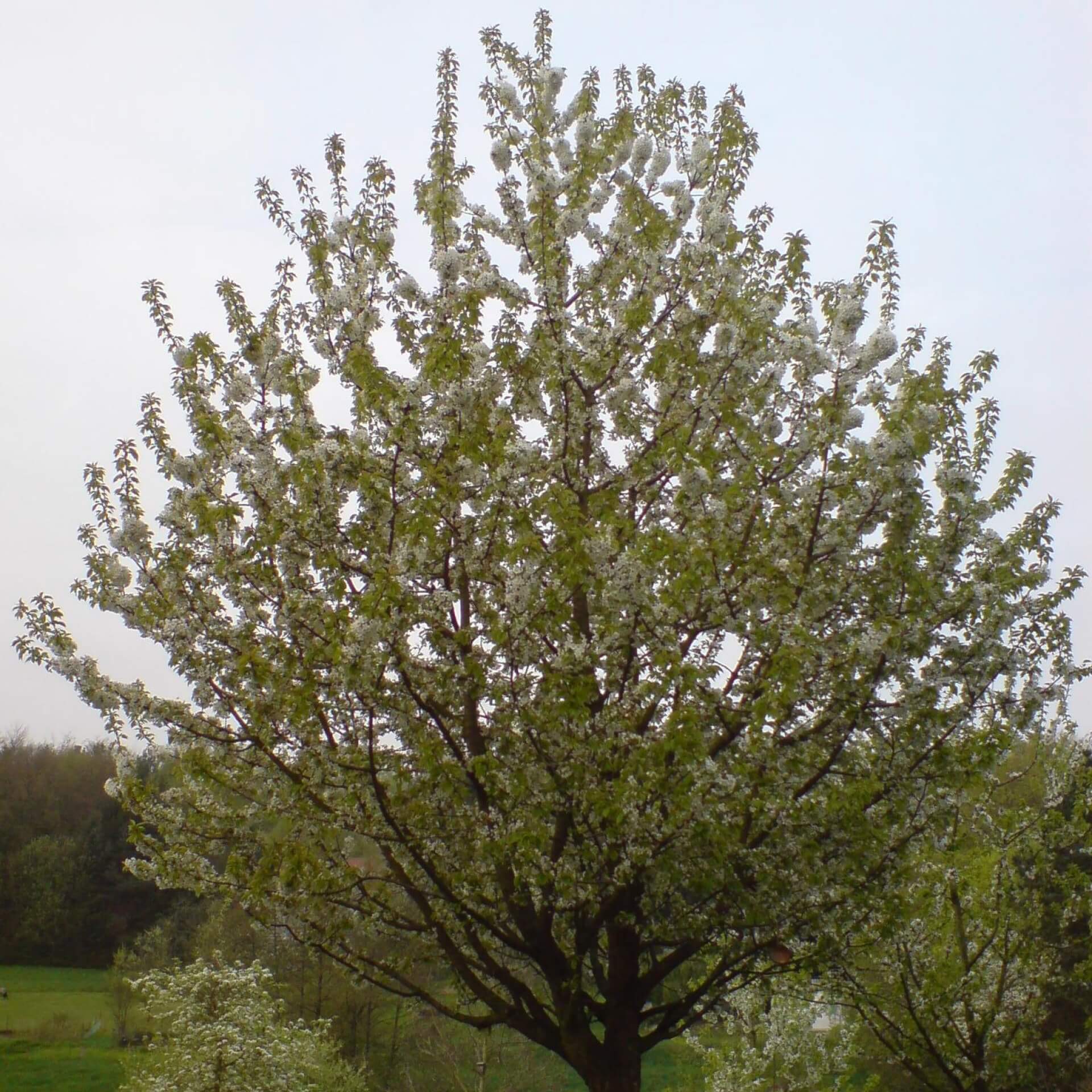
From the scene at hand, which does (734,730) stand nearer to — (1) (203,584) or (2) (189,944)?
(1) (203,584)

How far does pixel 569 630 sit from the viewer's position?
5734 mm

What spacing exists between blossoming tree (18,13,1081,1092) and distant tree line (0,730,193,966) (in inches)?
1676

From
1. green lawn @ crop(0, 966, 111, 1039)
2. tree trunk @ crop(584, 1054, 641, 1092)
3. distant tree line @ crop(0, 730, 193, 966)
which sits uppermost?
tree trunk @ crop(584, 1054, 641, 1092)

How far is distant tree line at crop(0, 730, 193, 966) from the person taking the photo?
43.6 meters

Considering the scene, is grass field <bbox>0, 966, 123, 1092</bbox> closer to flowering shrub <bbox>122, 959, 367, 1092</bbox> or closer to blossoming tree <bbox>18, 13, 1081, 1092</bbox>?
flowering shrub <bbox>122, 959, 367, 1092</bbox>

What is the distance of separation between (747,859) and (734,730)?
28.8 inches

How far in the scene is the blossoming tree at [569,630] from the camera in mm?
5199

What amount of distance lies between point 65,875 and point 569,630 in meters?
47.1

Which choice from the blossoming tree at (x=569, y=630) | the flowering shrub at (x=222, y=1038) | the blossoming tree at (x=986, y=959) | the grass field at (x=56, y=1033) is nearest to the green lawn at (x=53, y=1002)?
the grass field at (x=56, y=1033)

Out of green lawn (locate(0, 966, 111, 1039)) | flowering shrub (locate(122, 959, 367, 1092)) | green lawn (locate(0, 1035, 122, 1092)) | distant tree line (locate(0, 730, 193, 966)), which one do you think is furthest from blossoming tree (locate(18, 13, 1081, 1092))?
distant tree line (locate(0, 730, 193, 966))

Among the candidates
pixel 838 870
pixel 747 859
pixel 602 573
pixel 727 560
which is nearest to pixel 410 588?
pixel 602 573

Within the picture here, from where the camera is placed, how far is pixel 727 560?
17.4 ft

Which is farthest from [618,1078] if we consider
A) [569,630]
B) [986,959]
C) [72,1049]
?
[72,1049]

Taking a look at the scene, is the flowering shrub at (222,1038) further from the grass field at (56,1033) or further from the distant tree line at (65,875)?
the distant tree line at (65,875)
